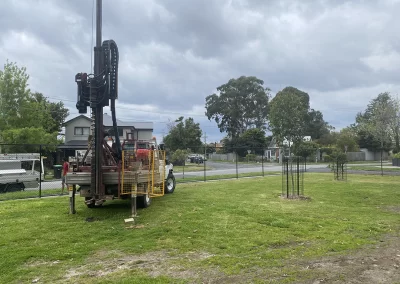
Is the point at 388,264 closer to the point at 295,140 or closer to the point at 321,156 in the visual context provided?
the point at 295,140

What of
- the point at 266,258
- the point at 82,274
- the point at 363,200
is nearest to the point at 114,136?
the point at 82,274

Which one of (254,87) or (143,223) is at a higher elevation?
(254,87)

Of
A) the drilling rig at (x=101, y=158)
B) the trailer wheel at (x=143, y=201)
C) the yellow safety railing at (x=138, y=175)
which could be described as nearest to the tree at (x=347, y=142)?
the trailer wheel at (x=143, y=201)

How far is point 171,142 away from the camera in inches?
2303

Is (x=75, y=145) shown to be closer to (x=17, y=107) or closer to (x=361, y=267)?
(x=17, y=107)

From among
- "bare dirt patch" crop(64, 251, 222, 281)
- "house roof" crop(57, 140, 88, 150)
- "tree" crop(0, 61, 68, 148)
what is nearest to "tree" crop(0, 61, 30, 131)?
"tree" crop(0, 61, 68, 148)

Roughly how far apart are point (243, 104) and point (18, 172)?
225 ft

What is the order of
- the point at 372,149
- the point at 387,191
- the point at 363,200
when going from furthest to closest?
the point at 372,149 < the point at 387,191 < the point at 363,200

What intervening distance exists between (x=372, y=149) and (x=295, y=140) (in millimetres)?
20212

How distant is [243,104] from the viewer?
270 feet

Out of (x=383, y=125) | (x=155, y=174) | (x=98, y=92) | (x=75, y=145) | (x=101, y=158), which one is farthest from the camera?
(x=383, y=125)

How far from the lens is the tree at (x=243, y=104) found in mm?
82062

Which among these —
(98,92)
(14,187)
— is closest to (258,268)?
(98,92)

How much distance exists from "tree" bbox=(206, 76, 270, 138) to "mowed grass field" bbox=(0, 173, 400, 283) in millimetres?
71030
